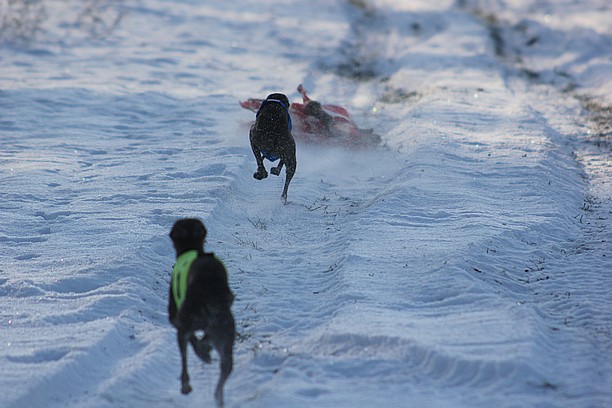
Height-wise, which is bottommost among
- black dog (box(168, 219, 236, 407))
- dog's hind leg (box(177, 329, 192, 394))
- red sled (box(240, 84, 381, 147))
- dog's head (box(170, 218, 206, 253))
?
dog's hind leg (box(177, 329, 192, 394))

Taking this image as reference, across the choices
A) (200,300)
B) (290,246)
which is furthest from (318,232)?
(200,300)

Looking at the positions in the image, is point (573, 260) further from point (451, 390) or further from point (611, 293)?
point (451, 390)

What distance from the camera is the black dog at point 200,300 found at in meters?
4.12

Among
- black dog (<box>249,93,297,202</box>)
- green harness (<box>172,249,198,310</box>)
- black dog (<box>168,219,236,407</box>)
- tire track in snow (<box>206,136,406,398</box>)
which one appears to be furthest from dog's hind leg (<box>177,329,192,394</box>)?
black dog (<box>249,93,297,202</box>)

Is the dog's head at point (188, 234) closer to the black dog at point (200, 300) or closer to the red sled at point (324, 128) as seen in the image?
the black dog at point (200, 300)

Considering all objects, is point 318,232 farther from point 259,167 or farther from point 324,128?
point 324,128

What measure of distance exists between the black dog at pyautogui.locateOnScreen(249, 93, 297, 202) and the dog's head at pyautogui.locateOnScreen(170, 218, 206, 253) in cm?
422

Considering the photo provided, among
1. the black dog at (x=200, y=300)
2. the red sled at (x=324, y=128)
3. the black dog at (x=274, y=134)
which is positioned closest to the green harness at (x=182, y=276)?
the black dog at (x=200, y=300)

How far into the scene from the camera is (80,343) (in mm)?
5215

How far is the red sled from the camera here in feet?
→ 37.5

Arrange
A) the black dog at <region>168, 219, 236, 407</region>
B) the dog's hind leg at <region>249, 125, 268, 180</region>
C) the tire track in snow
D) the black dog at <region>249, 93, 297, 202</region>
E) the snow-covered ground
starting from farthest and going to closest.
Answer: the dog's hind leg at <region>249, 125, 268, 180</region> < the black dog at <region>249, 93, 297, 202</region> < the tire track in snow < the snow-covered ground < the black dog at <region>168, 219, 236, 407</region>

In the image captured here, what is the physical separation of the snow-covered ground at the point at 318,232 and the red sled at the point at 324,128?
269mm

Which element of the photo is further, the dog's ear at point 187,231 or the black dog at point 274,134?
the black dog at point 274,134

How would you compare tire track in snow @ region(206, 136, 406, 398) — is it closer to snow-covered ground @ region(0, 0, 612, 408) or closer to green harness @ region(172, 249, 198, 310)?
snow-covered ground @ region(0, 0, 612, 408)
